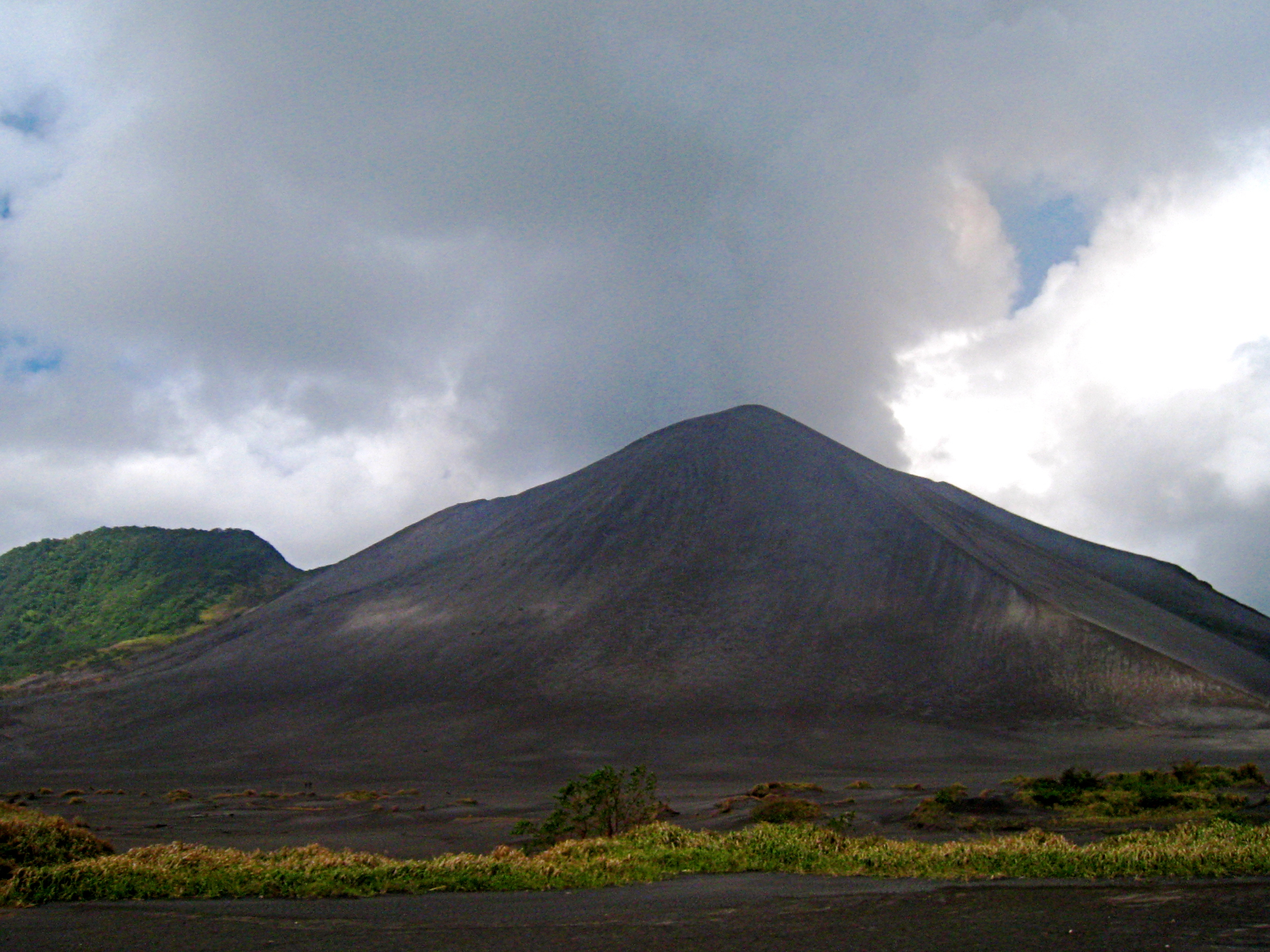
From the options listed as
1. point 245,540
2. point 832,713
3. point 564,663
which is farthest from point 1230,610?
point 245,540

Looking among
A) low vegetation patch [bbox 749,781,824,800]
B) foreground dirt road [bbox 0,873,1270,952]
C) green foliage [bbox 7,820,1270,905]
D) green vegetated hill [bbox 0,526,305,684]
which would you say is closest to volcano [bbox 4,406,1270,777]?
low vegetation patch [bbox 749,781,824,800]

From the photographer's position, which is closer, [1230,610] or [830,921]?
[830,921]

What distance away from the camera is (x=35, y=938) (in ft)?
32.2

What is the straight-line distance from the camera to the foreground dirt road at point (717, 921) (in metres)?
9.36

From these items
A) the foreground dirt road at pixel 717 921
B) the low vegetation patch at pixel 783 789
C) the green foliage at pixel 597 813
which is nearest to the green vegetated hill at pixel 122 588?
the low vegetation patch at pixel 783 789

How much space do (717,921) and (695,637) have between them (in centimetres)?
7599

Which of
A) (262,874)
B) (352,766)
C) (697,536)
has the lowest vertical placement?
(352,766)

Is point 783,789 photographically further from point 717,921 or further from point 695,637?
point 695,637

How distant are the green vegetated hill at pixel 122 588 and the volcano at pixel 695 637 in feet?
111

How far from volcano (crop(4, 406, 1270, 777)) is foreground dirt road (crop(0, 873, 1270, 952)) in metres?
53.3

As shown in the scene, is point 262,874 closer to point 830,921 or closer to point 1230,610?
point 830,921

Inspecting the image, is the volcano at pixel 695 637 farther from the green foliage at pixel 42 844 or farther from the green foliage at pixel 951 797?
the green foliage at pixel 42 844

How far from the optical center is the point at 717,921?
10734 millimetres

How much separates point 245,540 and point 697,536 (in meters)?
114
